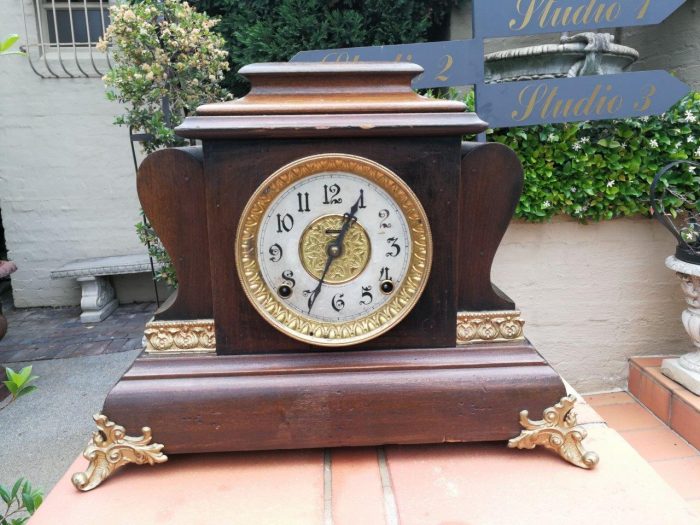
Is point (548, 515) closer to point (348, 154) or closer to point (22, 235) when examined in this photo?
point (348, 154)

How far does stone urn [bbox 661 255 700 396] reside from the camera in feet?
5.98

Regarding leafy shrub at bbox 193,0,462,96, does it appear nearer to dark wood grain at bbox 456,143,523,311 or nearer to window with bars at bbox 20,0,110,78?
window with bars at bbox 20,0,110,78

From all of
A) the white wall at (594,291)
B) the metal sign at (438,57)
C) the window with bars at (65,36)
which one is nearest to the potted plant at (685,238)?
the white wall at (594,291)

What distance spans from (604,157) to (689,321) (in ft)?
2.21

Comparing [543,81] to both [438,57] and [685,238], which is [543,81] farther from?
[685,238]

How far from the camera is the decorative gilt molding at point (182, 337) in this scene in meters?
0.89

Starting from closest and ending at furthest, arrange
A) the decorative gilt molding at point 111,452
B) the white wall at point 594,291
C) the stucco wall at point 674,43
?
1. the decorative gilt molding at point 111,452
2. the white wall at point 594,291
3. the stucco wall at point 674,43

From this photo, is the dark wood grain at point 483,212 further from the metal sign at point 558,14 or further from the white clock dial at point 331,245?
the metal sign at point 558,14

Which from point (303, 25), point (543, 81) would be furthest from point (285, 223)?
point (303, 25)

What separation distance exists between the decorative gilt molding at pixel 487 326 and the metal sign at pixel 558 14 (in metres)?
1.20

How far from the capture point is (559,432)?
85 cm

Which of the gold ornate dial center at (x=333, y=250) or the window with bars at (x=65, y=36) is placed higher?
the window with bars at (x=65, y=36)

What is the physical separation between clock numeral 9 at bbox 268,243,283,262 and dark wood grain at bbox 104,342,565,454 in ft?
0.58

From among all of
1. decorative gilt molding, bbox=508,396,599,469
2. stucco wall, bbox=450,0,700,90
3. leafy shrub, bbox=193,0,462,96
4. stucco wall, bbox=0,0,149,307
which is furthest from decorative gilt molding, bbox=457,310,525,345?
stucco wall, bbox=0,0,149,307
